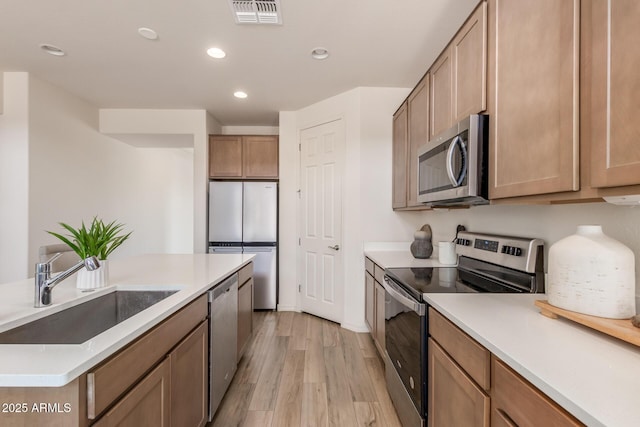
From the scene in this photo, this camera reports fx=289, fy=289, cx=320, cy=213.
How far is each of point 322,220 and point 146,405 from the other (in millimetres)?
2605

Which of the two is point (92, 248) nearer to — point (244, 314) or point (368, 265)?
point (244, 314)

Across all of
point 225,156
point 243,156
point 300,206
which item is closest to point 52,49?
point 225,156

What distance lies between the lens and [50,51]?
250 cm

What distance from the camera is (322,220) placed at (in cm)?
347

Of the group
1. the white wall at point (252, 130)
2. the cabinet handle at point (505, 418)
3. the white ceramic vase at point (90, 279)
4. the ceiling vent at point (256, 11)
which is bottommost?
the cabinet handle at point (505, 418)

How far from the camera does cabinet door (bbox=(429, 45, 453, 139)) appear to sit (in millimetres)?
1738

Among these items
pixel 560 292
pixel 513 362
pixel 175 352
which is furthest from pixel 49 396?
pixel 560 292

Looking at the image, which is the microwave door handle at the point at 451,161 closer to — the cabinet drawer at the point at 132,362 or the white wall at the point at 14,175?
the cabinet drawer at the point at 132,362

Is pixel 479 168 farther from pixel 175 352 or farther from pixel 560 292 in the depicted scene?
pixel 175 352

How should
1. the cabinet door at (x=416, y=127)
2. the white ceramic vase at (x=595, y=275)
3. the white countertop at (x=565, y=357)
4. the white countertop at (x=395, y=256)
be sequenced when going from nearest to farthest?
the white countertop at (x=565, y=357) < the white ceramic vase at (x=595, y=275) < the cabinet door at (x=416, y=127) < the white countertop at (x=395, y=256)

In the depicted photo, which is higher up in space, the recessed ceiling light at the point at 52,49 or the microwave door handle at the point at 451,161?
the recessed ceiling light at the point at 52,49

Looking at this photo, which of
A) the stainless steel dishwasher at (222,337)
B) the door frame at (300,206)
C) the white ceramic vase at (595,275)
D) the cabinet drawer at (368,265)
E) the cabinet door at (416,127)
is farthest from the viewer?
the door frame at (300,206)

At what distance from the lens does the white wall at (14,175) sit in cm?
287

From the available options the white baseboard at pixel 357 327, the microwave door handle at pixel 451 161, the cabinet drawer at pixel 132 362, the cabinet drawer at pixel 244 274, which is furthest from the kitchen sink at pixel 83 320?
the white baseboard at pixel 357 327
